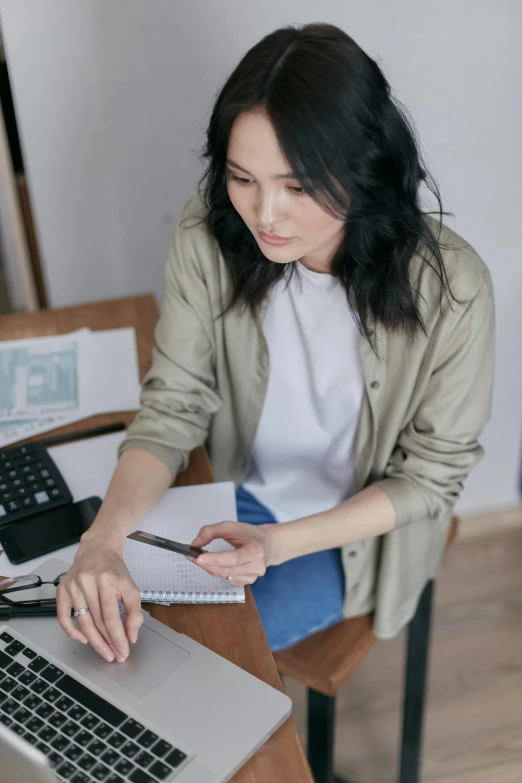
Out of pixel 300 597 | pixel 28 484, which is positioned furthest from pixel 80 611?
pixel 300 597

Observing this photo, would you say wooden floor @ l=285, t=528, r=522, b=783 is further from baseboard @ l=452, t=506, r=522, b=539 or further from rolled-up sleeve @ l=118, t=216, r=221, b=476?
rolled-up sleeve @ l=118, t=216, r=221, b=476

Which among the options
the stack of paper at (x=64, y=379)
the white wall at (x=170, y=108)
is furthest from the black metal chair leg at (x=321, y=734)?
the white wall at (x=170, y=108)

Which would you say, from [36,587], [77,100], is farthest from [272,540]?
[77,100]

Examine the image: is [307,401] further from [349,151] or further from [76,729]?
[76,729]

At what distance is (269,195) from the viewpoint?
83 cm

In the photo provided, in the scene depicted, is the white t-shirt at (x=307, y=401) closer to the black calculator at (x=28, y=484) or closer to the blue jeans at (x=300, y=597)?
the blue jeans at (x=300, y=597)

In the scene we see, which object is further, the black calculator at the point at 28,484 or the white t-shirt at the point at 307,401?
the white t-shirt at the point at 307,401

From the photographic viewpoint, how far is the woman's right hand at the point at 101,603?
2.44ft

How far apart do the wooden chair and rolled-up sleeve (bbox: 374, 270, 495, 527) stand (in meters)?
0.20

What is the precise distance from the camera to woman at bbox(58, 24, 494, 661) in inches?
31.4

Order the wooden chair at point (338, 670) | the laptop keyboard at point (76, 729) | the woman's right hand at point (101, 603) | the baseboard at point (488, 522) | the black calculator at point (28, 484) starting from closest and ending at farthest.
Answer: the laptop keyboard at point (76, 729), the woman's right hand at point (101, 603), the black calculator at point (28, 484), the wooden chair at point (338, 670), the baseboard at point (488, 522)

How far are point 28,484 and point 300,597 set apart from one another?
40 centimetres

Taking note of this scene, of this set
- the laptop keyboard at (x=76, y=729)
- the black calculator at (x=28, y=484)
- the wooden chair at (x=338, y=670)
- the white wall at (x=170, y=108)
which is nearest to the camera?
the laptop keyboard at (x=76, y=729)

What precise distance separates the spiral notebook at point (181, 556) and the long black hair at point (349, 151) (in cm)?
29
